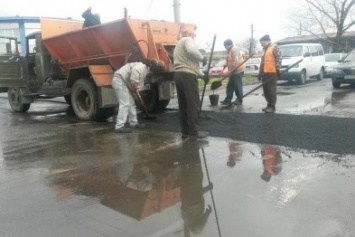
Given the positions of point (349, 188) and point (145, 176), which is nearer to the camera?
point (349, 188)

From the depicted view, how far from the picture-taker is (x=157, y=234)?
10.3 ft

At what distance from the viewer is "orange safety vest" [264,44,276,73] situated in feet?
28.4

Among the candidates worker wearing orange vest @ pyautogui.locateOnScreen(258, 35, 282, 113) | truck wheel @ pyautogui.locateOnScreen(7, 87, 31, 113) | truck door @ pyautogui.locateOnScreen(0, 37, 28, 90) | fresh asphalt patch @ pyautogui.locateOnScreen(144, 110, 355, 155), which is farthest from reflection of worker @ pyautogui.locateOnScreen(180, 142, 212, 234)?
truck wheel @ pyautogui.locateOnScreen(7, 87, 31, 113)

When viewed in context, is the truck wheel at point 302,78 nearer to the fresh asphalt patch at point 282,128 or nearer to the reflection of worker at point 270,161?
the fresh asphalt patch at point 282,128

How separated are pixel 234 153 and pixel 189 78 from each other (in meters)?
1.53

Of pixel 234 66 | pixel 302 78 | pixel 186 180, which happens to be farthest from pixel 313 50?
pixel 186 180

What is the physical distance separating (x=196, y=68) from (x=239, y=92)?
400cm

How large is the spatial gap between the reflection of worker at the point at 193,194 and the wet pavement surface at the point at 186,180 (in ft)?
0.04

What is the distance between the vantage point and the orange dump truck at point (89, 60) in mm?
8031

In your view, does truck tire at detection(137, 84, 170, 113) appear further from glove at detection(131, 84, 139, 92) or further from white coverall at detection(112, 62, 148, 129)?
glove at detection(131, 84, 139, 92)

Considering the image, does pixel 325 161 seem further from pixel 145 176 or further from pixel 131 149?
pixel 131 149

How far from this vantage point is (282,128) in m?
6.88

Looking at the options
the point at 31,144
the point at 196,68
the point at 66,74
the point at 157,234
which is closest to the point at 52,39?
the point at 66,74

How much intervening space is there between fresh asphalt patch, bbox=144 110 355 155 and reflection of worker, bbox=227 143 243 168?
37cm
